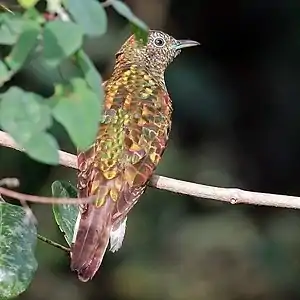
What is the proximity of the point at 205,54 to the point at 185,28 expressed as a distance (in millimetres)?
162

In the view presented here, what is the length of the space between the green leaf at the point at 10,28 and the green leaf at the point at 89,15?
5 cm

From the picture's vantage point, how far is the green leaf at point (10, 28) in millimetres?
1124

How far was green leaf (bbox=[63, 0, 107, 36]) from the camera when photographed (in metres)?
1.11

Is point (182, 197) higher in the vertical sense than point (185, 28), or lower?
lower

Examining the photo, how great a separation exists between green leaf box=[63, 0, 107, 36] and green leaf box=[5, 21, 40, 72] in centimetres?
4

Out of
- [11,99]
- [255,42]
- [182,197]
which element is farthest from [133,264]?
[11,99]

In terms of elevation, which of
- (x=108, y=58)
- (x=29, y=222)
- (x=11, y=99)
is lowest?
(x=108, y=58)

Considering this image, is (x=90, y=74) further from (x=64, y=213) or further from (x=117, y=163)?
(x=117, y=163)

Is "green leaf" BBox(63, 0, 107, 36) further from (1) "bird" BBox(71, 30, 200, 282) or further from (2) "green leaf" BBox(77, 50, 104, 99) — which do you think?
(1) "bird" BBox(71, 30, 200, 282)

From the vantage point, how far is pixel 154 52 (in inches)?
125

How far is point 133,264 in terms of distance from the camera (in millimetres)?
4691

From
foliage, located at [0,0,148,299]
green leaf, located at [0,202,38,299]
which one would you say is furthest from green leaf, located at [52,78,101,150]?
green leaf, located at [0,202,38,299]

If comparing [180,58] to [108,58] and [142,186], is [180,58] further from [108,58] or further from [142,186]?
→ [142,186]

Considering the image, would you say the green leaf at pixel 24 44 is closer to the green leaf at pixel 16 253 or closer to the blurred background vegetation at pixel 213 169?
the green leaf at pixel 16 253
